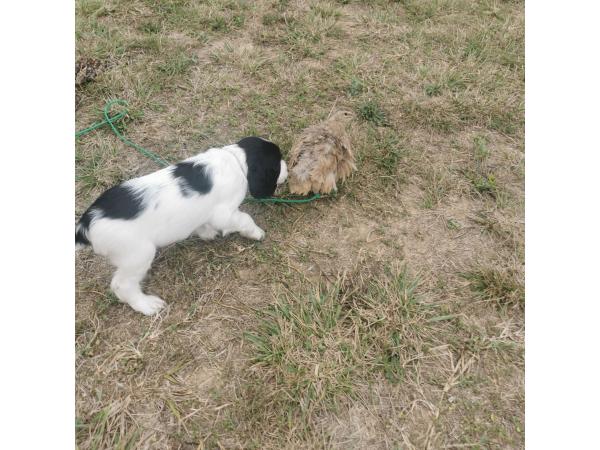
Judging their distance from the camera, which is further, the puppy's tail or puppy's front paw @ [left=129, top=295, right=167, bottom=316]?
puppy's front paw @ [left=129, top=295, right=167, bottom=316]

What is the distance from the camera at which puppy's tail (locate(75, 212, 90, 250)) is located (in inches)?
91.1

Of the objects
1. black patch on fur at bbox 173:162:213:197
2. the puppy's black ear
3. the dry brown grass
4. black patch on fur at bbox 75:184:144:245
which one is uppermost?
black patch on fur at bbox 75:184:144:245

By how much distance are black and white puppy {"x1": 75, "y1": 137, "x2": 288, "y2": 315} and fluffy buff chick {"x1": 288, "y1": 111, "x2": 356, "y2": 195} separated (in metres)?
0.19

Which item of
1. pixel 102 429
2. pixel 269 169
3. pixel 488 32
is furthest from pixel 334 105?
pixel 102 429

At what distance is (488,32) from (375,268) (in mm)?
3691

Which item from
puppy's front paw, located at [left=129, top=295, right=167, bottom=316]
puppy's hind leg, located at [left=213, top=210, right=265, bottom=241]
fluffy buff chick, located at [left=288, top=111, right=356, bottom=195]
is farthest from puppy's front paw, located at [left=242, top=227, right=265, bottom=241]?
puppy's front paw, located at [left=129, top=295, right=167, bottom=316]

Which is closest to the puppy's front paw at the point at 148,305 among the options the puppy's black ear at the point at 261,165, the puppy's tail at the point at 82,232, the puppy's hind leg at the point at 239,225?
the puppy's tail at the point at 82,232

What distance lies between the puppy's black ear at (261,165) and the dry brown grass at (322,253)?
1.43ft

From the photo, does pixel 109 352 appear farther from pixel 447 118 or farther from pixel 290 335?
pixel 447 118

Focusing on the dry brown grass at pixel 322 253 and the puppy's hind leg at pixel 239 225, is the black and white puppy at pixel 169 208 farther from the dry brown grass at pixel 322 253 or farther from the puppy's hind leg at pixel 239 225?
the dry brown grass at pixel 322 253

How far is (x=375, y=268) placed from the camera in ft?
9.74

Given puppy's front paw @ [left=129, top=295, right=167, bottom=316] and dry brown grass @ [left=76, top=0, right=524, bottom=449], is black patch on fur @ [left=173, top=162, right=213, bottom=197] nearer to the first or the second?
dry brown grass @ [left=76, top=0, right=524, bottom=449]

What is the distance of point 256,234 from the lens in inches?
120

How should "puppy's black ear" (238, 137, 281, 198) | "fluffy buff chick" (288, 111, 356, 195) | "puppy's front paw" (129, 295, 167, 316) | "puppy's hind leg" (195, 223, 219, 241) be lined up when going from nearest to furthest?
"puppy's front paw" (129, 295, 167, 316) < "puppy's black ear" (238, 137, 281, 198) < "puppy's hind leg" (195, 223, 219, 241) < "fluffy buff chick" (288, 111, 356, 195)
